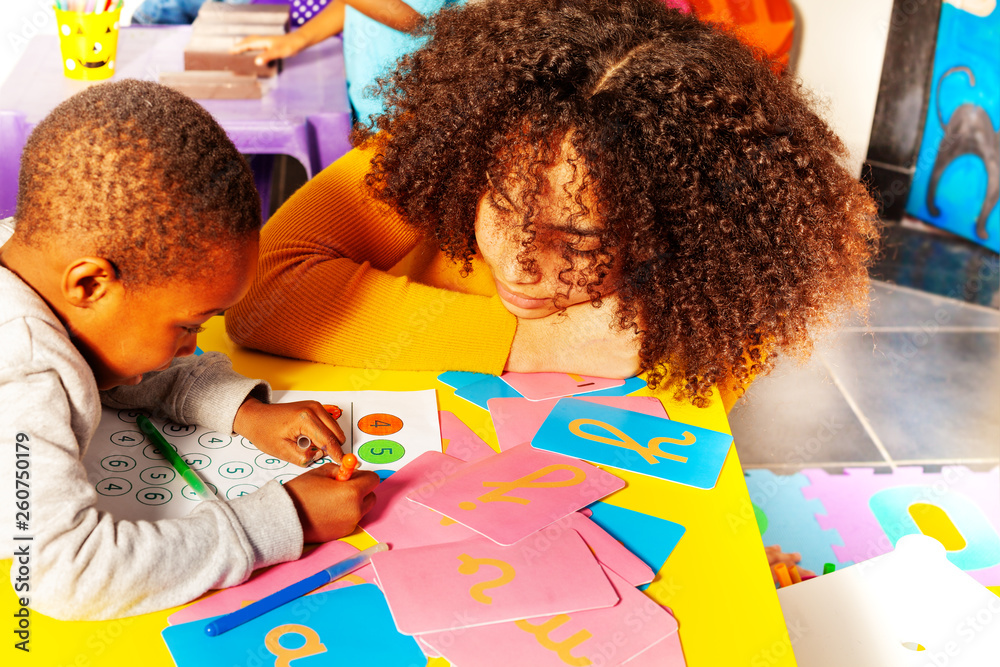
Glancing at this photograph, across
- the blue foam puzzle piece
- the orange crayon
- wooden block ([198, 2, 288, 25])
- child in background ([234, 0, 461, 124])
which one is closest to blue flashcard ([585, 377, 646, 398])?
the orange crayon

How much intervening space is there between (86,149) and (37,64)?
155cm

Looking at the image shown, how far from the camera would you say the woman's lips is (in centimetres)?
100

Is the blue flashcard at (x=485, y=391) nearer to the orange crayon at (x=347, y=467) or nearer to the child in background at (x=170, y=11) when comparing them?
the orange crayon at (x=347, y=467)

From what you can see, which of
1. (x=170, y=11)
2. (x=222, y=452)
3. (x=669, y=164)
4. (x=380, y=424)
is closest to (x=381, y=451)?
(x=380, y=424)

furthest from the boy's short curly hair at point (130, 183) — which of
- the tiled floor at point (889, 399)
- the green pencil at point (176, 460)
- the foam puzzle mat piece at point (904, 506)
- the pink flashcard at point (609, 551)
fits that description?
the tiled floor at point (889, 399)

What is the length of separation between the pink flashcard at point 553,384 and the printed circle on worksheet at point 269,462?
0.94 ft

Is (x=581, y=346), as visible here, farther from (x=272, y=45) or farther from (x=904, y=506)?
(x=272, y=45)

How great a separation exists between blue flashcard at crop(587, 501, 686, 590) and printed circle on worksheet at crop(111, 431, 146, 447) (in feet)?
1.45

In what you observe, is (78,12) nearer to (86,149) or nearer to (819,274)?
(86,149)

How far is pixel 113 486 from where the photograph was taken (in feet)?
2.49

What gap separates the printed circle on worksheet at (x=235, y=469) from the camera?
807mm

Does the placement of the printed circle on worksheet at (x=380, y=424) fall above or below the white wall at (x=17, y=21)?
below

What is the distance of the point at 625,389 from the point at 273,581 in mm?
487

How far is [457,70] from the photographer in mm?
1007
